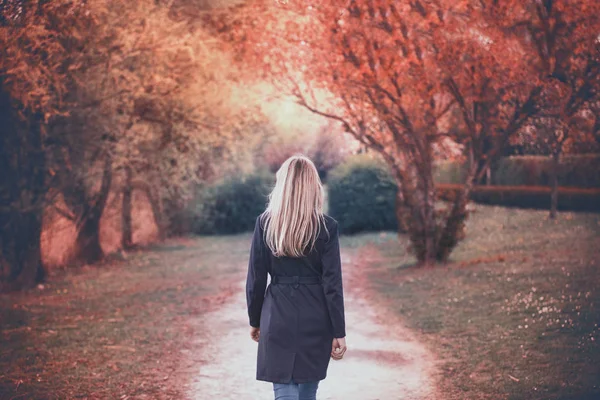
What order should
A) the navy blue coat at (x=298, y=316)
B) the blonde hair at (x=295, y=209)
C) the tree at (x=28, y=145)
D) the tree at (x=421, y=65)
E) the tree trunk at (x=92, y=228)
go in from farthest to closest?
1. the tree trunk at (x=92, y=228)
2. the tree at (x=421, y=65)
3. the tree at (x=28, y=145)
4. the navy blue coat at (x=298, y=316)
5. the blonde hair at (x=295, y=209)

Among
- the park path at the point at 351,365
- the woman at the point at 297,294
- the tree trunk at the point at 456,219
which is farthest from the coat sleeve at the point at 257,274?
the tree trunk at the point at 456,219

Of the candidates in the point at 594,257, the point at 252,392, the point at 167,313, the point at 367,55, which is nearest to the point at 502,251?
the point at 594,257

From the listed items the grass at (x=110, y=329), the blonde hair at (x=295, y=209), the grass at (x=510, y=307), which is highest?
the blonde hair at (x=295, y=209)

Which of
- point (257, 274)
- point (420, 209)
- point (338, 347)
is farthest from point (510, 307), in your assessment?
point (257, 274)

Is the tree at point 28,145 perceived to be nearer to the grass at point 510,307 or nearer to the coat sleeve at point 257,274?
the grass at point 510,307

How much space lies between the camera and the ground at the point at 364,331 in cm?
695

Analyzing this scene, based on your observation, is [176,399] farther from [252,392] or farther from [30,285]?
[30,285]

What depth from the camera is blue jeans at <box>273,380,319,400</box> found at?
4496 mm

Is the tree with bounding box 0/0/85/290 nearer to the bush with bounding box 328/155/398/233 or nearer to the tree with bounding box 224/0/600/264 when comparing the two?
the tree with bounding box 224/0/600/264

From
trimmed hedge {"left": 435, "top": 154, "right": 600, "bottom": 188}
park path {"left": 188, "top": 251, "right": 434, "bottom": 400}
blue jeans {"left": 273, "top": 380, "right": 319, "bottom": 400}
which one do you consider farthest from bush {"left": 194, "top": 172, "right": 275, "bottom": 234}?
blue jeans {"left": 273, "top": 380, "right": 319, "bottom": 400}

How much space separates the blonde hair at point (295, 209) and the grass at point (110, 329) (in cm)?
300

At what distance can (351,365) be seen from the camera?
25.4ft

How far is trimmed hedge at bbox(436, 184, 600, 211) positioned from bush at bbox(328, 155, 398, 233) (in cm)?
164

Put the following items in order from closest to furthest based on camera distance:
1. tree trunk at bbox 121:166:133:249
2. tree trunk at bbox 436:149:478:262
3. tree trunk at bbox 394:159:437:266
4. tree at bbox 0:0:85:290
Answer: tree at bbox 0:0:85:290, tree trunk at bbox 436:149:478:262, tree trunk at bbox 394:159:437:266, tree trunk at bbox 121:166:133:249
